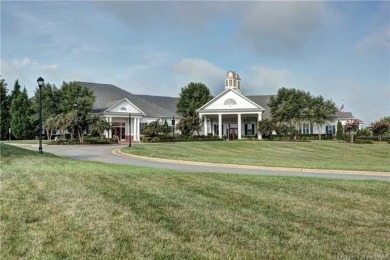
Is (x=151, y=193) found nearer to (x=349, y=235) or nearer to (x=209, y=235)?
(x=209, y=235)

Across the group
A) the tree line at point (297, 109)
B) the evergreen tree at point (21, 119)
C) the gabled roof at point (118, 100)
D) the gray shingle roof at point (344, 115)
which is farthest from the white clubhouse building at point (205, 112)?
the evergreen tree at point (21, 119)

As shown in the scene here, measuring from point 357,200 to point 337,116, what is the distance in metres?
66.0

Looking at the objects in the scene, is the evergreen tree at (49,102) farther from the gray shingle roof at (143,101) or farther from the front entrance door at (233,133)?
the front entrance door at (233,133)

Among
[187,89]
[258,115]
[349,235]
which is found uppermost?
[187,89]

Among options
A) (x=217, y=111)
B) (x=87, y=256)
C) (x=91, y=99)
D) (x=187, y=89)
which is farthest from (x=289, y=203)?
(x=187, y=89)

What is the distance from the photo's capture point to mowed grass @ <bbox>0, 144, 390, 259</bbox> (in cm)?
501

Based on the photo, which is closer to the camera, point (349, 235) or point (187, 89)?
point (349, 235)

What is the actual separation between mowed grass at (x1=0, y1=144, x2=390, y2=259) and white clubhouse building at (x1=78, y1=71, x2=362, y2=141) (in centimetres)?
4651

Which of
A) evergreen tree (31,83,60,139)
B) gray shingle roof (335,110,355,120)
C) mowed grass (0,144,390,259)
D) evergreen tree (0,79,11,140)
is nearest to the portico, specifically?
gray shingle roof (335,110,355,120)

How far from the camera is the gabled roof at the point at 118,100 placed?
2302 inches

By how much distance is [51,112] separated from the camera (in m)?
53.6

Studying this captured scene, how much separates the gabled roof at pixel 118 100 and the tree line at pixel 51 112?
16.0ft

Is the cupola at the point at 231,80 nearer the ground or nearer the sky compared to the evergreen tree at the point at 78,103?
nearer the sky

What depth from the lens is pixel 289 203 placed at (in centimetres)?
834
